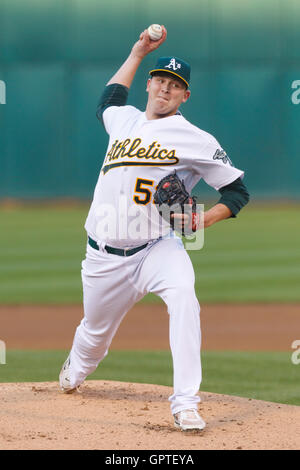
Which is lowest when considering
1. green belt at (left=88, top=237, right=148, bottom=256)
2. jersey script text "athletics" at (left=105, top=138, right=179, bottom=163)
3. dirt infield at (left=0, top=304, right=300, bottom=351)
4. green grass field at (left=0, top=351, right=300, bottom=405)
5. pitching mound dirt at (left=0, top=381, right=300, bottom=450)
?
pitching mound dirt at (left=0, top=381, right=300, bottom=450)

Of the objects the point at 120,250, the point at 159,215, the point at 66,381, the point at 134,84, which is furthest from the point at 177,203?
the point at 134,84

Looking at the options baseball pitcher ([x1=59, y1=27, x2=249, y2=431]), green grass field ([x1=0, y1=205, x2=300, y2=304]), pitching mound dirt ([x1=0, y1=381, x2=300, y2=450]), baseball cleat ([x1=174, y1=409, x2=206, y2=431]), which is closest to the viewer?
pitching mound dirt ([x1=0, y1=381, x2=300, y2=450])

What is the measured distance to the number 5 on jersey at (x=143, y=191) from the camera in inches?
163

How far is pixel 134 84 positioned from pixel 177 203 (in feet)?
60.2

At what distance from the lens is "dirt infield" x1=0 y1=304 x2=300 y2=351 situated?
7.12 meters

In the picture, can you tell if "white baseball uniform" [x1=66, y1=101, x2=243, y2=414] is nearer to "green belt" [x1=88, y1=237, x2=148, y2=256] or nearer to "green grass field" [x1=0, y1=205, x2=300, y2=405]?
"green belt" [x1=88, y1=237, x2=148, y2=256]

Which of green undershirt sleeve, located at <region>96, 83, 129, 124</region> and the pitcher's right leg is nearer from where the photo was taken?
the pitcher's right leg

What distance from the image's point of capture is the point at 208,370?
19.7ft

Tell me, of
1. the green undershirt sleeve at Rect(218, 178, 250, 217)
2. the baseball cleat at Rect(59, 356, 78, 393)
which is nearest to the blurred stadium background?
the baseball cleat at Rect(59, 356, 78, 393)

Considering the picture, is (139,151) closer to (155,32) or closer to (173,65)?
A: (173,65)

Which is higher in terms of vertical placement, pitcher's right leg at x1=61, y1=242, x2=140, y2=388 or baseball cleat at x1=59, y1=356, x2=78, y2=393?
pitcher's right leg at x1=61, y1=242, x2=140, y2=388

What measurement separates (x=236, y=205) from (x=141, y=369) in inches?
90.9

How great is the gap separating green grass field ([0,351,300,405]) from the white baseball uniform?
1289mm
